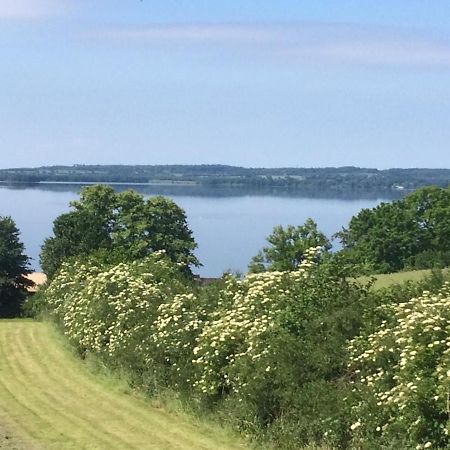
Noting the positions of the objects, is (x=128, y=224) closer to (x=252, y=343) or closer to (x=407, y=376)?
(x=252, y=343)

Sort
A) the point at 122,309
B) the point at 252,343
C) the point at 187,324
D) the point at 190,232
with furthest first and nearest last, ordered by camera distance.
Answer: the point at 190,232
the point at 122,309
the point at 187,324
the point at 252,343

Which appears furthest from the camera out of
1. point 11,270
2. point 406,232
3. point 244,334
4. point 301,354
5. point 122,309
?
point 406,232

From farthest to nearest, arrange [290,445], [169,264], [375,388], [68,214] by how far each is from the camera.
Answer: [68,214], [169,264], [290,445], [375,388]

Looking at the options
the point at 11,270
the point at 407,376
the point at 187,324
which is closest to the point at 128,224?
the point at 11,270

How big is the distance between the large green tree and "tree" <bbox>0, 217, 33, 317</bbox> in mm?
2229

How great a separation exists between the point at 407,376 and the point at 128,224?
5775cm

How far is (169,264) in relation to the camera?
987 inches

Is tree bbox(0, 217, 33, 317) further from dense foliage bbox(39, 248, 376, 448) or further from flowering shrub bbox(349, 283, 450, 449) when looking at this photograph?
flowering shrub bbox(349, 283, 450, 449)

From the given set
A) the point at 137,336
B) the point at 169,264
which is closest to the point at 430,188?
the point at 169,264

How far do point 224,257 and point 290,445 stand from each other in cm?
9331

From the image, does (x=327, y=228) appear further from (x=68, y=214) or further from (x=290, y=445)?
(x=290, y=445)

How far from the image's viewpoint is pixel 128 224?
6956 cm

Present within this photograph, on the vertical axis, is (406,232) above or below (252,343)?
below

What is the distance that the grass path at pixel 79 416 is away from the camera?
625 inches
